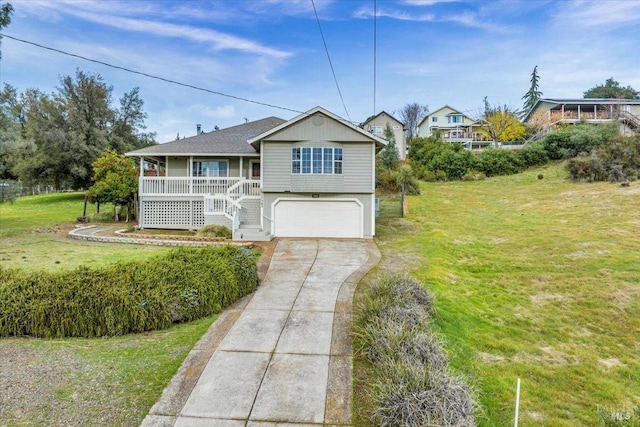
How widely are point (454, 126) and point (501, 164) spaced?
1913 centimetres

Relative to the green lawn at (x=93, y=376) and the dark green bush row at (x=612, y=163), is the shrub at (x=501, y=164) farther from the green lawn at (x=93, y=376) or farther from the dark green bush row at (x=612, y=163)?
the green lawn at (x=93, y=376)

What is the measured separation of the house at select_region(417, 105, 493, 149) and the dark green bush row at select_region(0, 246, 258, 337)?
144 ft

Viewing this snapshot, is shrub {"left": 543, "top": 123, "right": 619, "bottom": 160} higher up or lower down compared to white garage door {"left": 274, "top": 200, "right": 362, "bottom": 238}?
higher up

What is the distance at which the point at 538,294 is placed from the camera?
31.0 ft

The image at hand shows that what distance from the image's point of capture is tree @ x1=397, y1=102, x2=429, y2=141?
6300 centimetres

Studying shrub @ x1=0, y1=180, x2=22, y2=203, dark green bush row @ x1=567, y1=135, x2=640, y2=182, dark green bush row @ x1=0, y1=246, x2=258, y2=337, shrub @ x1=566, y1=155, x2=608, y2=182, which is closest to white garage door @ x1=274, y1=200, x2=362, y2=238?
dark green bush row @ x1=0, y1=246, x2=258, y2=337

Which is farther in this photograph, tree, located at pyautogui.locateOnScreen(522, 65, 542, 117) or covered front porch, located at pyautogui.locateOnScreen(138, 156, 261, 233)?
tree, located at pyautogui.locateOnScreen(522, 65, 542, 117)

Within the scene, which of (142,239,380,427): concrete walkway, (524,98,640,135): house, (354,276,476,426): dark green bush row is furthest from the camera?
(524,98,640,135): house

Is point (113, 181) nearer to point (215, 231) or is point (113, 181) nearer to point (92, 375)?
point (215, 231)

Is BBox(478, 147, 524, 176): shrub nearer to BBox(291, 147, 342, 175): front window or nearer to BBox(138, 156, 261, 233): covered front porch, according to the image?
BBox(291, 147, 342, 175): front window

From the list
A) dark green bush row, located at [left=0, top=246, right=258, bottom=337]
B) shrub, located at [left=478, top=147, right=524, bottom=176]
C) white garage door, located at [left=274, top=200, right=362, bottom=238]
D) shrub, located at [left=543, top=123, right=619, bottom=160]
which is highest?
shrub, located at [left=543, top=123, right=619, bottom=160]

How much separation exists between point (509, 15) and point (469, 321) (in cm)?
1643

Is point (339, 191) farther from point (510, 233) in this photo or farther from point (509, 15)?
point (509, 15)

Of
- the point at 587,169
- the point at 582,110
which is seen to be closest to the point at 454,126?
the point at 582,110
